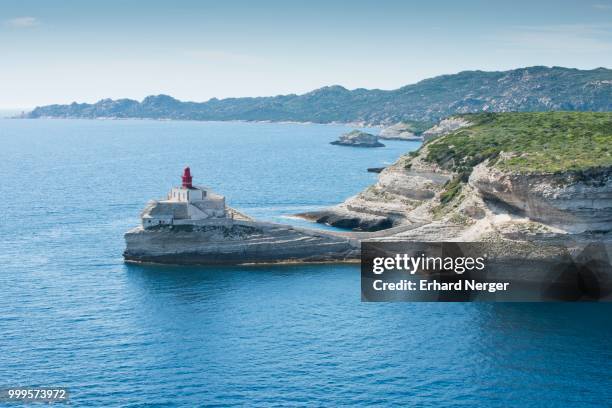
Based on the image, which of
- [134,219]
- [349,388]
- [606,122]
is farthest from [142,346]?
[606,122]

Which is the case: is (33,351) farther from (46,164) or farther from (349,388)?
(46,164)

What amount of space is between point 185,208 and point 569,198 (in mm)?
42030

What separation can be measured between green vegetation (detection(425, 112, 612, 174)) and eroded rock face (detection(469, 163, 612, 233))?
107cm

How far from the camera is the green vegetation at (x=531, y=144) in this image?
266 ft

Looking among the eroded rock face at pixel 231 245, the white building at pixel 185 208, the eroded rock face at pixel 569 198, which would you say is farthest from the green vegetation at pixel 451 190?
the white building at pixel 185 208

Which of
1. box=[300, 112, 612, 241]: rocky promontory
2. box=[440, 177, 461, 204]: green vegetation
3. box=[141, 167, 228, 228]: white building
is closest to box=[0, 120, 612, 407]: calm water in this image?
box=[141, 167, 228, 228]: white building

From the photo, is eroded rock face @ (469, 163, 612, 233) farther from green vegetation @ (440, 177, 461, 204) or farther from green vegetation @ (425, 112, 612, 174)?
green vegetation @ (440, 177, 461, 204)

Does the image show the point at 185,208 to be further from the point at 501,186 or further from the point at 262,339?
the point at 501,186

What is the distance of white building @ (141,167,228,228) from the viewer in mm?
85938

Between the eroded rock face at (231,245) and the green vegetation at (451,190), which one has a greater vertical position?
the green vegetation at (451,190)

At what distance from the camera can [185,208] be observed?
8681cm

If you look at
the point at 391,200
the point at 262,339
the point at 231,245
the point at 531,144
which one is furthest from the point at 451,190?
the point at 262,339

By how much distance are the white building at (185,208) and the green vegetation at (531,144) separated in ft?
105

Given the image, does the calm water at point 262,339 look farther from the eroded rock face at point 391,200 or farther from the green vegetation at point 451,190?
the eroded rock face at point 391,200
